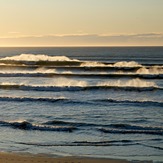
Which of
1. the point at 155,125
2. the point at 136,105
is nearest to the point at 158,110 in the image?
the point at 136,105

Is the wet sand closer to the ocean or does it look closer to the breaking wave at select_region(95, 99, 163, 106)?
the ocean

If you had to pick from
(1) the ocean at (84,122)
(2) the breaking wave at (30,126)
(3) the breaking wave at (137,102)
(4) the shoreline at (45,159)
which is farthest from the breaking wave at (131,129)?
(3) the breaking wave at (137,102)

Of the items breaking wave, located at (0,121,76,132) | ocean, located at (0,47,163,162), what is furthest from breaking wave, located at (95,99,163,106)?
breaking wave, located at (0,121,76,132)

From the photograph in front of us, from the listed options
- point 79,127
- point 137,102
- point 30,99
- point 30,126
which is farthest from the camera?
point 30,99

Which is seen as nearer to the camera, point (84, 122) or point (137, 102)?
point (84, 122)

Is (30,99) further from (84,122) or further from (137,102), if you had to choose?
(84,122)

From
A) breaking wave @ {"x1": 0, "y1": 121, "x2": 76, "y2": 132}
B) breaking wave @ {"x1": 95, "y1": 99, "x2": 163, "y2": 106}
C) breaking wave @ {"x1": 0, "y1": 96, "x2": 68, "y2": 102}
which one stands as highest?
breaking wave @ {"x1": 0, "y1": 96, "x2": 68, "y2": 102}

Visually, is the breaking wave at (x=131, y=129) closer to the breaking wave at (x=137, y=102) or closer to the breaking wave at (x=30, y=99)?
the breaking wave at (x=137, y=102)

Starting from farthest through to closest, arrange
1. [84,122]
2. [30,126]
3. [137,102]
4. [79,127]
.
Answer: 1. [137,102]
2. [84,122]
3. [30,126]
4. [79,127]

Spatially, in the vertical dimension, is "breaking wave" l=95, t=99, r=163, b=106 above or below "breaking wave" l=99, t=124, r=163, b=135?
above

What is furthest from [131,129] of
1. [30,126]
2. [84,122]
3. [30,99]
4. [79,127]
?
Result: [30,99]

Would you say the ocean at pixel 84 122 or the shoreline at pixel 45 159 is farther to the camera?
the ocean at pixel 84 122

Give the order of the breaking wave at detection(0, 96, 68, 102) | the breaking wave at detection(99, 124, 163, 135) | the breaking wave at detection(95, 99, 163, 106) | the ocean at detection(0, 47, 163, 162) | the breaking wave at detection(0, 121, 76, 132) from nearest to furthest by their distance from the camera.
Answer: the ocean at detection(0, 47, 163, 162)
the breaking wave at detection(99, 124, 163, 135)
the breaking wave at detection(0, 121, 76, 132)
the breaking wave at detection(95, 99, 163, 106)
the breaking wave at detection(0, 96, 68, 102)

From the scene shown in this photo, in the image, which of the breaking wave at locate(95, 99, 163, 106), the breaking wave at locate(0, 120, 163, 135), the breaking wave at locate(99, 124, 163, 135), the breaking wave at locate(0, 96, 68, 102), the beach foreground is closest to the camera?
the beach foreground
